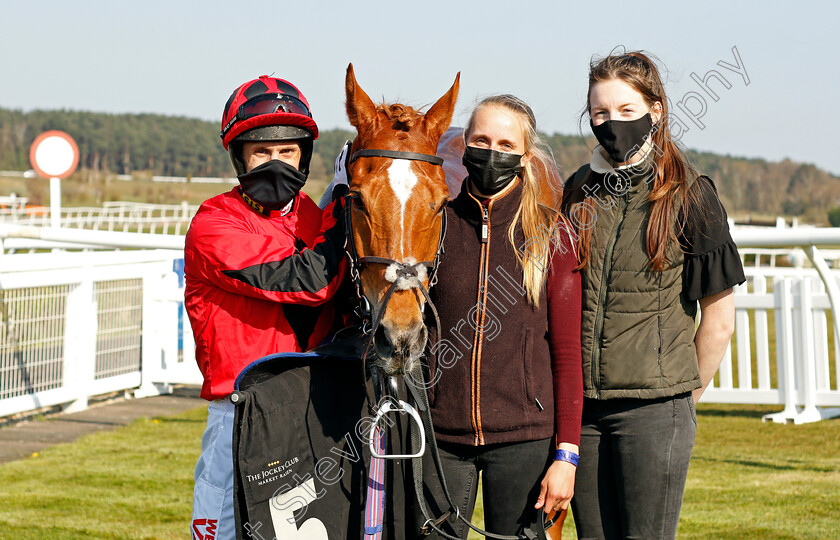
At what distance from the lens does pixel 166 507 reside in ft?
14.9

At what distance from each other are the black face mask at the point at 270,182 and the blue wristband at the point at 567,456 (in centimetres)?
109

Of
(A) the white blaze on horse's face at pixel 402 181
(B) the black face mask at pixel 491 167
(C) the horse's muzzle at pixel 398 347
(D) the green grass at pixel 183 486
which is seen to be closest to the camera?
(C) the horse's muzzle at pixel 398 347

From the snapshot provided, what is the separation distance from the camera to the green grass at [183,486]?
416 cm

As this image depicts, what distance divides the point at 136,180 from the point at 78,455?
6380cm

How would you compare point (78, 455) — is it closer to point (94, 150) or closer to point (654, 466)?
point (654, 466)

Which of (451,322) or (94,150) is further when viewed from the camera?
(94,150)

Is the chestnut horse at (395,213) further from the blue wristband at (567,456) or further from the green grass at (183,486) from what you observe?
the green grass at (183,486)

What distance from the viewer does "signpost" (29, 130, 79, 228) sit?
950 centimetres

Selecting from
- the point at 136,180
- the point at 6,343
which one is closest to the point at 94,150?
the point at 136,180

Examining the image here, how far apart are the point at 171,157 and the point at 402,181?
89.1 m

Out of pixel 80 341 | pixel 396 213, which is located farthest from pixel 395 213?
pixel 80 341

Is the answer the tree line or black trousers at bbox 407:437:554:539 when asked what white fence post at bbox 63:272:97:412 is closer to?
black trousers at bbox 407:437:554:539

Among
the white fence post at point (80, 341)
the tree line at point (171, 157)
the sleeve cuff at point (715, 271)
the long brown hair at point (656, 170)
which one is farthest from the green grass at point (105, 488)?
the tree line at point (171, 157)

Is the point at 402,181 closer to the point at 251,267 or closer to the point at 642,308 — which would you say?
the point at 251,267
